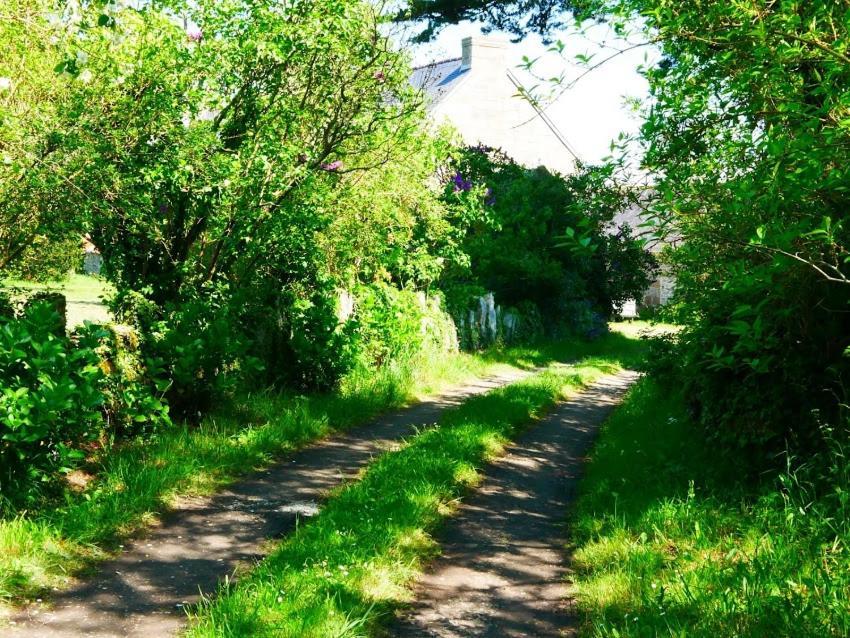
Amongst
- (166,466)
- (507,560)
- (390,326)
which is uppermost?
(390,326)

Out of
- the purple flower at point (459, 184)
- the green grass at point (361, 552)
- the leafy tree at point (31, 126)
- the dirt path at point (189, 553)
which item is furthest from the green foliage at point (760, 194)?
the purple flower at point (459, 184)

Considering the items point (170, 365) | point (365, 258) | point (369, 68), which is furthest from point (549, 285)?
point (170, 365)

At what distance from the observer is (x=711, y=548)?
Answer: 17.2 ft

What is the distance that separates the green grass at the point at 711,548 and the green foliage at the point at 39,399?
3865mm

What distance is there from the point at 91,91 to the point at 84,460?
3.61m

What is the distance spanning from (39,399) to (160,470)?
1.39 meters

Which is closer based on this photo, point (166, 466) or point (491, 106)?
point (166, 466)

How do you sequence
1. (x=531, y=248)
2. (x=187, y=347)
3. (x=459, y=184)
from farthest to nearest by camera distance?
1. (x=531, y=248)
2. (x=459, y=184)
3. (x=187, y=347)

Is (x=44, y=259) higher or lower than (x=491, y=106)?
lower

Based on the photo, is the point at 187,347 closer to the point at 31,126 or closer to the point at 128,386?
the point at 128,386

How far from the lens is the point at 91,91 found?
7.86 m

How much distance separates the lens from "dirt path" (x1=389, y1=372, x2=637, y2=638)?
4.65 metres

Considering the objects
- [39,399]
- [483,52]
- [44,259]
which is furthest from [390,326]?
[483,52]

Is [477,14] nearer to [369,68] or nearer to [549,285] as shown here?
[369,68]
